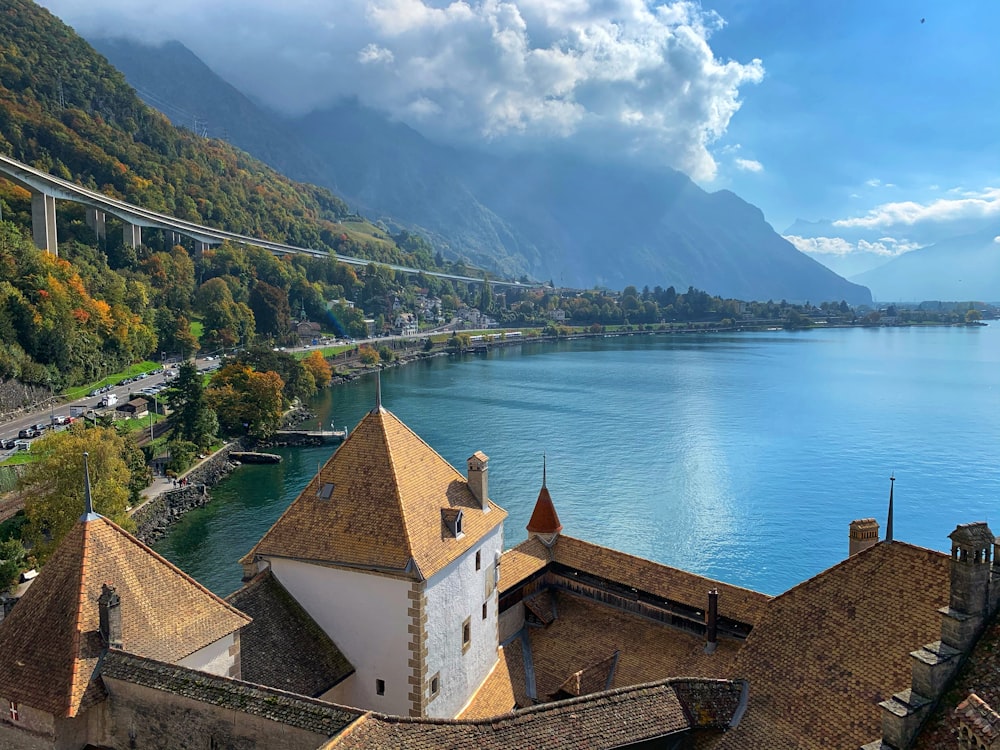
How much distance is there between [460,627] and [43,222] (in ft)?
338

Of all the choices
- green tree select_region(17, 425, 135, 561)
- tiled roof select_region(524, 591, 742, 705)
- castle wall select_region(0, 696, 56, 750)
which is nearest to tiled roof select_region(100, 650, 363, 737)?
castle wall select_region(0, 696, 56, 750)

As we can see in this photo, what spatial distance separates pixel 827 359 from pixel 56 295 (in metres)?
151

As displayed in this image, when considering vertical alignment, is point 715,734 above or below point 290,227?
below

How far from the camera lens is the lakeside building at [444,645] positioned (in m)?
11.3

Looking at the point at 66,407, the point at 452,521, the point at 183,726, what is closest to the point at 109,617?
the point at 183,726

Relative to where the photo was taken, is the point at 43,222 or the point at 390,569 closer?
the point at 390,569

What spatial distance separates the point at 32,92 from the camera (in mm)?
124688

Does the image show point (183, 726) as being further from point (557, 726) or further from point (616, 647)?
point (616, 647)

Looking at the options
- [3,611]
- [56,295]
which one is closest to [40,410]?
[56,295]

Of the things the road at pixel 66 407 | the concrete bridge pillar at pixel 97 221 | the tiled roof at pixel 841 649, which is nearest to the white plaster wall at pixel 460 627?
the tiled roof at pixel 841 649

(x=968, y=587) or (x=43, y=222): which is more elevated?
(x=43, y=222)

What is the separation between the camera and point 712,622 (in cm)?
1930

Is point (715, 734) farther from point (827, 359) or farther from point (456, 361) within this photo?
point (827, 359)

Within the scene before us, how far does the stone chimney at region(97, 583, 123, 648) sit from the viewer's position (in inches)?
512
